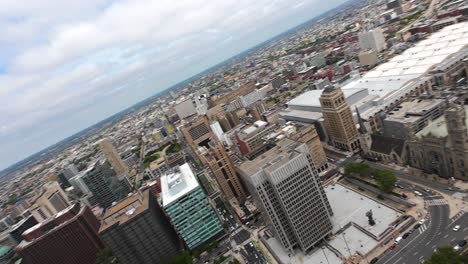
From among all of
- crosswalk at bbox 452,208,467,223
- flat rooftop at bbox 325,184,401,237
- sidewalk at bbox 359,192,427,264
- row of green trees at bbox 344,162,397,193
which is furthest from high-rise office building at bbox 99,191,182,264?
crosswalk at bbox 452,208,467,223

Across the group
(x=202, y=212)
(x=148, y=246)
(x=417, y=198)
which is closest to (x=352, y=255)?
(x=417, y=198)

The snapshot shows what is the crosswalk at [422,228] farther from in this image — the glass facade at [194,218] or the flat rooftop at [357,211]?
the glass facade at [194,218]

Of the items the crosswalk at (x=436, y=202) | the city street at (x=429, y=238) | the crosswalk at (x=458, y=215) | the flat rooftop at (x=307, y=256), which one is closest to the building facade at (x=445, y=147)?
the crosswalk at (x=436, y=202)

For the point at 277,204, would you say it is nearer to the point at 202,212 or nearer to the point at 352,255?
the point at 352,255

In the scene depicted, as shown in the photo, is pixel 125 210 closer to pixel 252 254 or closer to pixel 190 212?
pixel 190 212

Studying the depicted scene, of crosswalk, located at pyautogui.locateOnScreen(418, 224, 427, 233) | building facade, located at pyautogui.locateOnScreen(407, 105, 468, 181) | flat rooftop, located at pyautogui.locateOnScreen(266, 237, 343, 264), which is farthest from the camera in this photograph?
flat rooftop, located at pyautogui.locateOnScreen(266, 237, 343, 264)

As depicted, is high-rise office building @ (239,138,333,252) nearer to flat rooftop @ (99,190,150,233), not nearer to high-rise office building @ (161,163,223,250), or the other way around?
high-rise office building @ (161,163,223,250)
